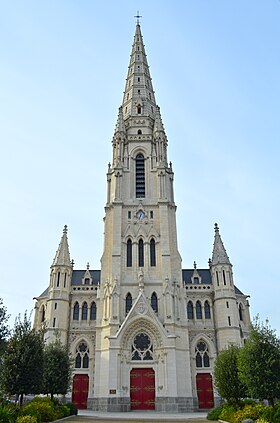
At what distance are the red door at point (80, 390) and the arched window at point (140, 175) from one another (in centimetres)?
2068

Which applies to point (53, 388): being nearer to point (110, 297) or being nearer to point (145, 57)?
point (110, 297)

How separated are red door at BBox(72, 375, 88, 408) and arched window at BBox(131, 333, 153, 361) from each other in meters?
5.68

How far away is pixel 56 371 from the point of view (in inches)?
1072

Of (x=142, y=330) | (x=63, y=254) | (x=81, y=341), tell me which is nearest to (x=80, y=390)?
(x=81, y=341)

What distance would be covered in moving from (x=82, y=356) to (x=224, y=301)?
1572cm

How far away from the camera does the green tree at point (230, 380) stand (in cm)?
2442

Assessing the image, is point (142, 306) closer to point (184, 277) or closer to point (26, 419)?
point (184, 277)

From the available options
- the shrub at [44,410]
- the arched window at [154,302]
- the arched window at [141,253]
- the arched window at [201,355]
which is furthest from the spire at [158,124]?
the shrub at [44,410]

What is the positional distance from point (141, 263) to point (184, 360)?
34.9 feet

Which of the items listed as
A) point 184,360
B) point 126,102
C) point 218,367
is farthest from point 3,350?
point 126,102

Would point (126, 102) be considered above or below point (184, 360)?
above

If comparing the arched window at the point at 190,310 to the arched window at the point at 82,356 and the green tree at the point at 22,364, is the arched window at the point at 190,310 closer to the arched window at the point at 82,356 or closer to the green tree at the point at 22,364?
the arched window at the point at 82,356

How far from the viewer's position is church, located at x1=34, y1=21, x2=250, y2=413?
3559 cm

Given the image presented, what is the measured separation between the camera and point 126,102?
177ft
